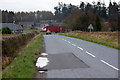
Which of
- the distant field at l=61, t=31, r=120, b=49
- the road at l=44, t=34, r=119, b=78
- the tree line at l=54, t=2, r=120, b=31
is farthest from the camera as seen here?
the tree line at l=54, t=2, r=120, b=31

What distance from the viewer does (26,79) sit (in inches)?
265

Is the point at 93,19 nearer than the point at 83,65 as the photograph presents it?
No

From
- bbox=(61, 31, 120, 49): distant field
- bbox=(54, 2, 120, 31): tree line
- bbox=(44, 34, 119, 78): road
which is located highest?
bbox=(54, 2, 120, 31): tree line

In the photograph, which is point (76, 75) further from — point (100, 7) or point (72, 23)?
point (100, 7)

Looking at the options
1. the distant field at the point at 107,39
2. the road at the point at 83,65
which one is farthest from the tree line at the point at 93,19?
the road at the point at 83,65

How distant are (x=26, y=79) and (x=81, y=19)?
57.2m

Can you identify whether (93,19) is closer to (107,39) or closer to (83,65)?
(107,39)

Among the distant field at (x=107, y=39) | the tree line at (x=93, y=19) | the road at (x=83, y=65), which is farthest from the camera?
the tree line at (x=93, y=19)

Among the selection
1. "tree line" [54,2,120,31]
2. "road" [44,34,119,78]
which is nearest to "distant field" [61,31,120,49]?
"road" [44,34,119,78]

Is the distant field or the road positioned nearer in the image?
the road

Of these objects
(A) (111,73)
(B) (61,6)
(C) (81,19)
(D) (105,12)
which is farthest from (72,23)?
Answer: (B) (61,6)

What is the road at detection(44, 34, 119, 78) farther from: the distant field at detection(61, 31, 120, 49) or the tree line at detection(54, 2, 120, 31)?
the tree line at detection(54, 2, 120, 31)

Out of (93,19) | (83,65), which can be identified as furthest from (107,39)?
(93,19)

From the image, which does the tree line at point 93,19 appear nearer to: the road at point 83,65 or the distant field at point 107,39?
the distant field at point 107,39
